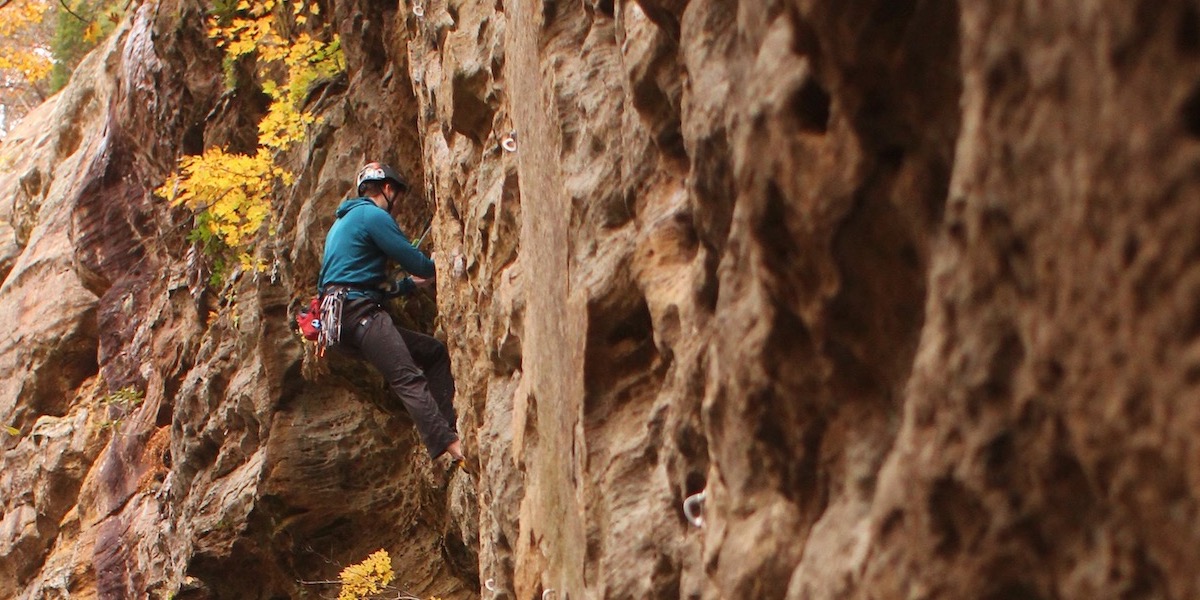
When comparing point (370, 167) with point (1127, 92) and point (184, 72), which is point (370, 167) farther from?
point (1127, 92)

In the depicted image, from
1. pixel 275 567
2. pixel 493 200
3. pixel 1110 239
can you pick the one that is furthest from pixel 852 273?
pixel 275 567

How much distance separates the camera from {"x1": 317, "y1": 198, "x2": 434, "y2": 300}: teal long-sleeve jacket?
25.6 feet

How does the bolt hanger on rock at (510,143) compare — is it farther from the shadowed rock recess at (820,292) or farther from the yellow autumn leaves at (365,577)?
the yellow autumn leaves at (365,577)

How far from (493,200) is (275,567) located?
5.39 m

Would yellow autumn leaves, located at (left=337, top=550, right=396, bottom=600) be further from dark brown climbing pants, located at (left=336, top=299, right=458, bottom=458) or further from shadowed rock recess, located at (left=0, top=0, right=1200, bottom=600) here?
dark brown climbing pants, located at (left=336, top=299, right=458, bottom=458)

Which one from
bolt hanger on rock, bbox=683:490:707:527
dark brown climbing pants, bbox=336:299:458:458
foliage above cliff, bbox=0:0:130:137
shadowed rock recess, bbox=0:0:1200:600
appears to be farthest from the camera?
foliage above cliff, bbox=0:0:130:137

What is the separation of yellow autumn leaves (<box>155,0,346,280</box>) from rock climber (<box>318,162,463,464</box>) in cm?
249

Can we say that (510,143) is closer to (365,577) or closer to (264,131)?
(365,577)

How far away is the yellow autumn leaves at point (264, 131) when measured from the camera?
34.4 feet

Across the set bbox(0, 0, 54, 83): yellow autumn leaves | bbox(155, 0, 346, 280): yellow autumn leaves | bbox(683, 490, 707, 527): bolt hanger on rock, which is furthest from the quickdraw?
bbox(683, 490, 707, 527): bolt hanger on rock

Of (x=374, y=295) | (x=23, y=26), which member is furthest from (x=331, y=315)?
(x=23, y=26)

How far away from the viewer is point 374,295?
8.04 metres

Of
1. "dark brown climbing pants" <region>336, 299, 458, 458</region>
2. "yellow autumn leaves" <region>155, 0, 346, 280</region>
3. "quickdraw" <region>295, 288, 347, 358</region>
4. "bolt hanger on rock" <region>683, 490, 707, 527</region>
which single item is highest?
"yellow autumn leaves" <region>155, 0, 346, 280</region>

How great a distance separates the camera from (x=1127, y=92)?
61.6 inches
